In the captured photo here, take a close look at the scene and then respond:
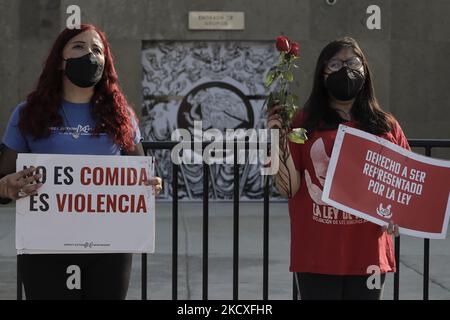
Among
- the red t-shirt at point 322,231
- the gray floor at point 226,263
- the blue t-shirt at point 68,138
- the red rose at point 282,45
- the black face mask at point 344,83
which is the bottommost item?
the gray floor at point 226,263

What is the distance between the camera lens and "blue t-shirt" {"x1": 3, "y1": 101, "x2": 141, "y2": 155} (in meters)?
3.79

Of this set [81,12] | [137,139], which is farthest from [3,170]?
[81,12]

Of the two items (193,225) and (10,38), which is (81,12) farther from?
(193,225)

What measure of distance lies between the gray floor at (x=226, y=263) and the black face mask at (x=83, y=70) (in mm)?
3936

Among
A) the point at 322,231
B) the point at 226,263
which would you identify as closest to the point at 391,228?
the point at 322,231

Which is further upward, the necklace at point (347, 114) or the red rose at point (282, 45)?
the red rose at point (282, 45)

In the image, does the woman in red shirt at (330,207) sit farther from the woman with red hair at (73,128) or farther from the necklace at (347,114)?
the woman with red hair at (73,128)

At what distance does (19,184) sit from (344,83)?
5.15ft

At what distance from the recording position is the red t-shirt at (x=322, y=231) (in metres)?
3.80

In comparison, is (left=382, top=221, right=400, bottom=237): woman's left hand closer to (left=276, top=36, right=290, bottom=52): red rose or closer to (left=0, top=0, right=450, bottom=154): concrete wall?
(left=276, top=36, right=290, bottom=52): red rose

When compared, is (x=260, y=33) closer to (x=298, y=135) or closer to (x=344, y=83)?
(x=344, y=83)

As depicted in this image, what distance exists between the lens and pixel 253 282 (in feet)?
26.5

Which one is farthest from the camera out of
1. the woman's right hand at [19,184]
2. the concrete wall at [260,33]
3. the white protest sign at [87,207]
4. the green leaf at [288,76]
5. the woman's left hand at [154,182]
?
the concrete wall at [260,33]

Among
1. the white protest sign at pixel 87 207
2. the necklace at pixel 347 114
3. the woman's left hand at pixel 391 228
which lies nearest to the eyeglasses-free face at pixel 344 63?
the necklace at pixel 347 114
